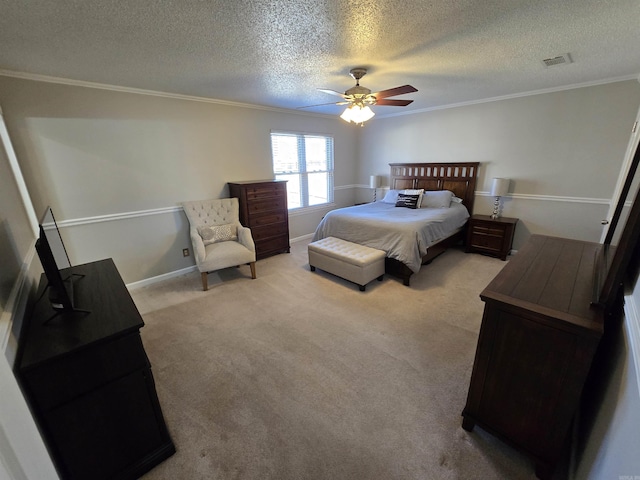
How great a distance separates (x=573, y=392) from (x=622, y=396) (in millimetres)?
264

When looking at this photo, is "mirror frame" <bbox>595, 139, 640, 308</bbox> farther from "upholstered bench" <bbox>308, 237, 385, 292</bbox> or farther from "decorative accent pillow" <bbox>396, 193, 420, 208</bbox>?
"decorative accent pillow" <bbox>396, 193, 420, 208</bbox>

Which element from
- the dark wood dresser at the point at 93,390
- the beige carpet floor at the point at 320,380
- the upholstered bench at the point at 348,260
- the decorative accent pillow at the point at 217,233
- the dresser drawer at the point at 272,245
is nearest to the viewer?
the dark wood dresser at the point at 93,390

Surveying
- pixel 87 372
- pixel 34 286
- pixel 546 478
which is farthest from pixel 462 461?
pixel 34 286

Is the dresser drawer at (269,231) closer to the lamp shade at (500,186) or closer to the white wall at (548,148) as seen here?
the white wall at (548,148)

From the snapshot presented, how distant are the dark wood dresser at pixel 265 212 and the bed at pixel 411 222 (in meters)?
0.67

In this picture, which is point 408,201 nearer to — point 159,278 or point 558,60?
point 558,60

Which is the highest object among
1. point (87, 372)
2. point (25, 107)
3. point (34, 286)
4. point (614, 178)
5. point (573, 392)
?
point (25, 107)

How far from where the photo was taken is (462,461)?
1.41 metres

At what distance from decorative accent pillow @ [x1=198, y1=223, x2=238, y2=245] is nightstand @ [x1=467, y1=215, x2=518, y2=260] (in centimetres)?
373

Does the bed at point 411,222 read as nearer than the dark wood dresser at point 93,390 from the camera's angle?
No

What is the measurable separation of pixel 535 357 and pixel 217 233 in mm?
3512

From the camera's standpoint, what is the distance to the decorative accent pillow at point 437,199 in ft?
14.4

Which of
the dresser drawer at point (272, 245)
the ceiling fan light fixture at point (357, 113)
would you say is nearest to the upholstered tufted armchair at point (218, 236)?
the dresser drawer at point (272, 245)

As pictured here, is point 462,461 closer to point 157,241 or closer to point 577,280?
point 577,280
